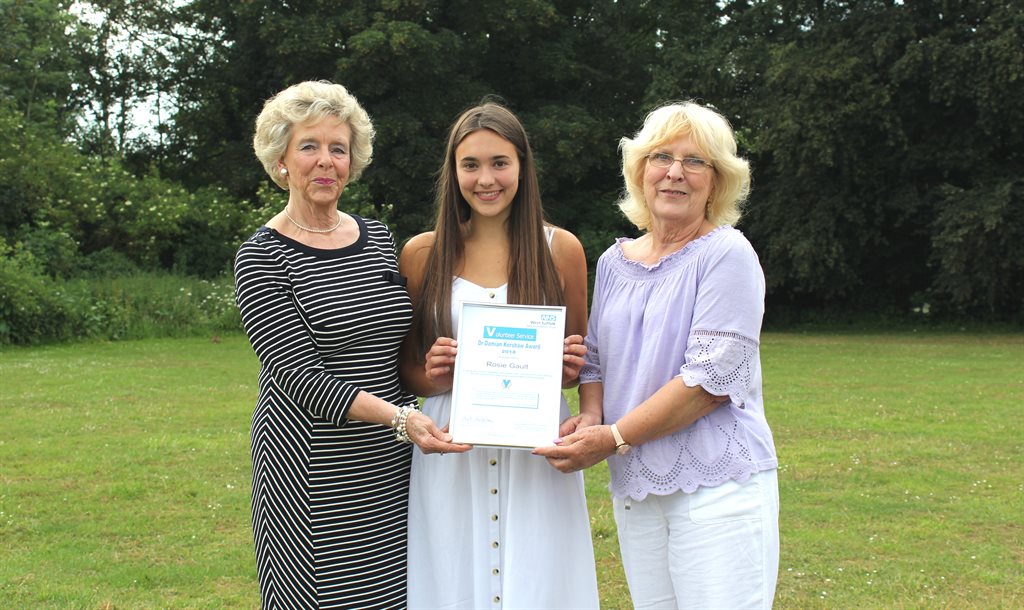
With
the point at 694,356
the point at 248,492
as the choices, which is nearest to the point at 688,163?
the point at 694,356

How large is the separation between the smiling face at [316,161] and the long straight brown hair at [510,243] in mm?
411

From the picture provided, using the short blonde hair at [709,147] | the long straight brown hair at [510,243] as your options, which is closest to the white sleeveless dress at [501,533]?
the long straight brown hair at [510,243]

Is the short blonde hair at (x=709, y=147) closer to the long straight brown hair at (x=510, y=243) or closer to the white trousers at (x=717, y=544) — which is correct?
the long straight brown hair at (x=510, y=243)

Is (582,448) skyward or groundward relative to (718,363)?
groundward

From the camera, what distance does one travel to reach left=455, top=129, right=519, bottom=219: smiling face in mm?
3498

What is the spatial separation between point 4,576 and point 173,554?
0.98 meters

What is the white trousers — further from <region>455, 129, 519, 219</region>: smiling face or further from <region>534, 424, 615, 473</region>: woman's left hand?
<region>455, 129, 519, 219</region>: smiling face

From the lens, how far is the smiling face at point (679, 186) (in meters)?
3.24

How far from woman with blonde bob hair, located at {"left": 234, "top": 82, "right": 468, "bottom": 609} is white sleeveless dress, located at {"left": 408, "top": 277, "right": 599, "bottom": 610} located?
0.55 feet

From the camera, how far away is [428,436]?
325cm

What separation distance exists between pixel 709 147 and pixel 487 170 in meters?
0.79

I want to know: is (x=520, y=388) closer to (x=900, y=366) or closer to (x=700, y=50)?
(x=900, y=366)

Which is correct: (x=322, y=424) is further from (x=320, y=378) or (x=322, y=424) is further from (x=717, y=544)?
(x=717, y=544)

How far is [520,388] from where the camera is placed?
3.29 metres
